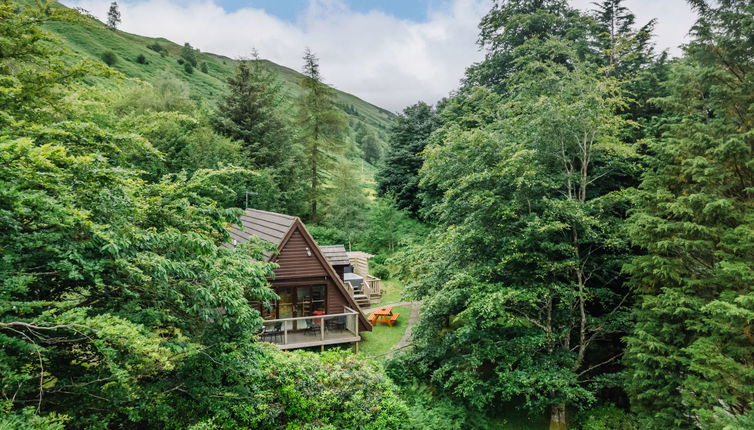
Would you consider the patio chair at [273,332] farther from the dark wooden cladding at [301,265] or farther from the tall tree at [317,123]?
the tall tree at [317,123]

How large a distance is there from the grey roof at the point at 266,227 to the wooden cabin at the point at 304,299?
48mm

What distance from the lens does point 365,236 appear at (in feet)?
98.3

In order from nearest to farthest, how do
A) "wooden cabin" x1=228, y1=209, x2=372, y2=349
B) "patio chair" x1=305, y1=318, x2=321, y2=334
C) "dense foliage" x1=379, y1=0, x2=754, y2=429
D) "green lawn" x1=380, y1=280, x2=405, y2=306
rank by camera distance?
"dense foliage" x1=379, y1=0, x2=754, y2=429 < "wooden cabin" x1=228, y1=209, x2=372, y2=349 < "patio chair" x1=305, y1=318, x2=321, y2=334 < "green lawn" x1=380, y1=280, x2=405, y2=306

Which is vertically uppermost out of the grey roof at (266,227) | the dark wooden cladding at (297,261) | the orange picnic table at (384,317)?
the grey roof at (266,227)

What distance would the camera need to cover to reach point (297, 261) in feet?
46.7

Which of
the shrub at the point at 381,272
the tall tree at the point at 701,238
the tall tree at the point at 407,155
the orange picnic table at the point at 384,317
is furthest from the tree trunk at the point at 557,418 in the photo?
the tall tree at the point at 407,155

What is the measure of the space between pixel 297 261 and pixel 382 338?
17.3 feet

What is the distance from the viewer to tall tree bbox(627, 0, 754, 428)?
24.4 ft

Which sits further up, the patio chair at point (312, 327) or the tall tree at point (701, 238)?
the tall tree at point (701, 238)

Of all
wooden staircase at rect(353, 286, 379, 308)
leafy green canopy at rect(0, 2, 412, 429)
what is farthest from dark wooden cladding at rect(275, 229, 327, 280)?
wooden staircase at rect(353, 286, 379, 308)

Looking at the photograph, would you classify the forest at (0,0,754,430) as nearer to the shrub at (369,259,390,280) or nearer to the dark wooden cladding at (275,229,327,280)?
the dark wooden cladding at (275,229,327,280)

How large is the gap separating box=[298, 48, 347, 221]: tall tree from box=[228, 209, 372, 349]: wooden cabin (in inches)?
653

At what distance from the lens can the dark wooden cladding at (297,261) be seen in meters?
14.0

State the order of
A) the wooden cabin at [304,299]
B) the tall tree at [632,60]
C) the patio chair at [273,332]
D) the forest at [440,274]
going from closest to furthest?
the forest at [440,274]
the patio chair at [273,332]
the wooden cabin at [304,299]
the tall tree at [632,60]
